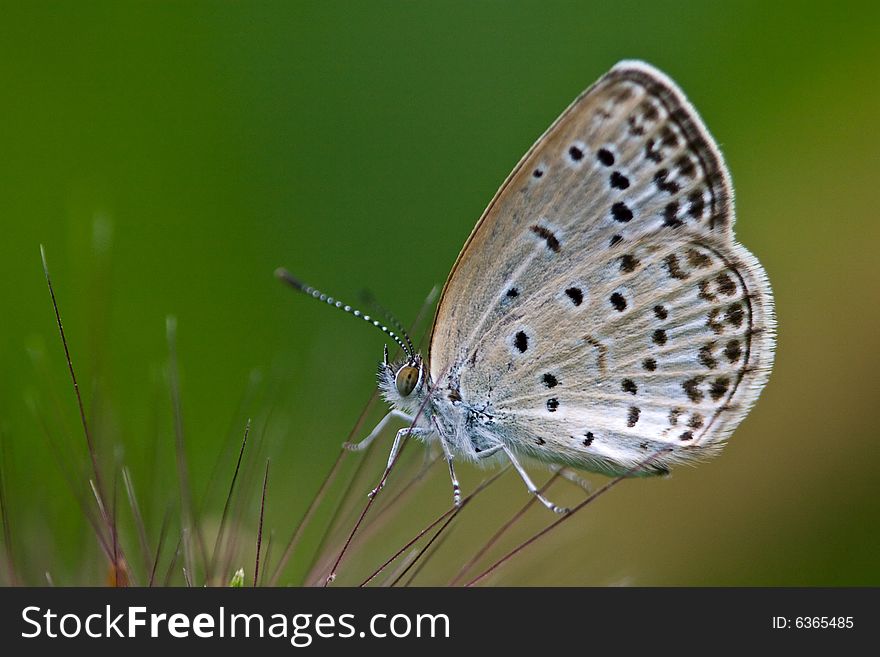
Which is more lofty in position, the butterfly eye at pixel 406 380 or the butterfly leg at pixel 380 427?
the butterfly eye at pixel 406 380

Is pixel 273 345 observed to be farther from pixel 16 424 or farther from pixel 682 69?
pixel 682 69

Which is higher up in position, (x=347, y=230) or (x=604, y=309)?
(x=347, y=230)

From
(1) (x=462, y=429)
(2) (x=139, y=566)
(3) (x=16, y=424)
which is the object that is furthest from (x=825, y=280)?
(3) (x=16, y=424)

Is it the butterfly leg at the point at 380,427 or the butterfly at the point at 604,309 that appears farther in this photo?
the butterfly leg at the point at 380,427

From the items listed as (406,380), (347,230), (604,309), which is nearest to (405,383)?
(406,380)

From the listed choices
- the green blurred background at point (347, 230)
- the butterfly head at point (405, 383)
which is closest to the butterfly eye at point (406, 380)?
the butterfly head at point (405, 383)

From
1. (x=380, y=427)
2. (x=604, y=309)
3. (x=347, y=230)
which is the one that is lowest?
(x=380, y=427)

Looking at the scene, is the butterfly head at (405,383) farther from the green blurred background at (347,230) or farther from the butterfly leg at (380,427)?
the green blurred background at (347,230)

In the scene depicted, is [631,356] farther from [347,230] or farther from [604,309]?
[347,230]
